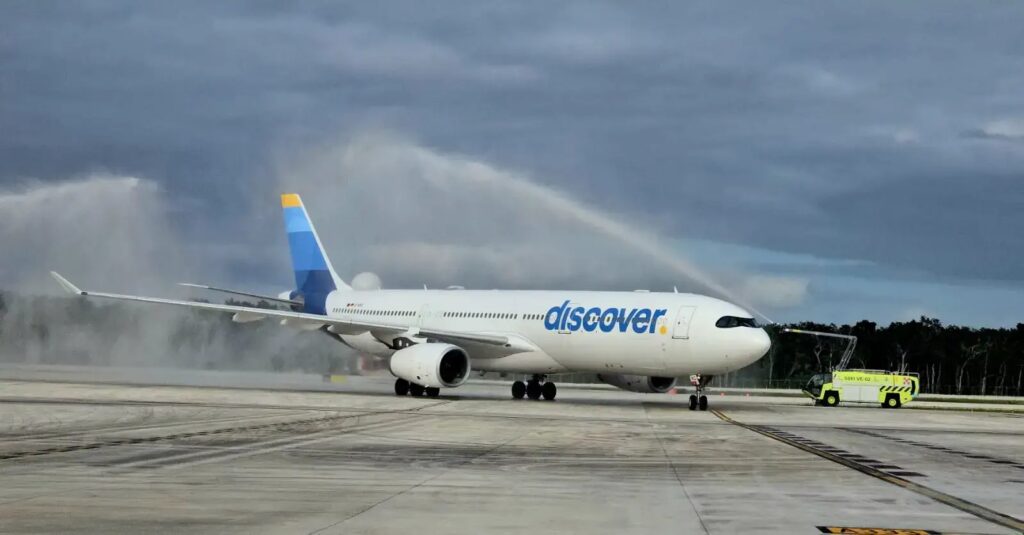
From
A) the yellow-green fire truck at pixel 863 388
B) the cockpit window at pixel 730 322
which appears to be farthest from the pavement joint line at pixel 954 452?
the yellow-green fire truck at pixel 863 388

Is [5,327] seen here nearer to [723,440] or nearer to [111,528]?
[723,440]

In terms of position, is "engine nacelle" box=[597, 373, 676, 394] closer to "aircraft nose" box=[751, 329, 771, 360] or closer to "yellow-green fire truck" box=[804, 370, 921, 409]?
"aircraft nose" box=[751, 329, 771, 360]

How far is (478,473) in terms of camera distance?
1648 cm

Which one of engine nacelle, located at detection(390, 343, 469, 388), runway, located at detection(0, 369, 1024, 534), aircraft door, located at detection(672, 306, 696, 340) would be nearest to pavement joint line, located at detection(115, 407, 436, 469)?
runway, located at detection(0, 369, 1024, 534)

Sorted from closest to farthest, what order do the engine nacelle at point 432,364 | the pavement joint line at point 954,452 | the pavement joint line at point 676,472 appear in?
the pavement joint line at point 676,472 → the pavement joint line at point 954,452 → the engine nacelle at point 432,364

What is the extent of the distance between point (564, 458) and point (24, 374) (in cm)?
4240

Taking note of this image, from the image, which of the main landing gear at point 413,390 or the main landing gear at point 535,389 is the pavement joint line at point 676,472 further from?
the main landing gear at point 535,389

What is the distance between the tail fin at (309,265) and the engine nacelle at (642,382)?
1665cm

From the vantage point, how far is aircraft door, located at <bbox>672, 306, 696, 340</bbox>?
40.4 m

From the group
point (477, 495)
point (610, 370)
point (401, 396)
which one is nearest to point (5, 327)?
point (401, 396)

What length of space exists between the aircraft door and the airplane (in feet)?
0.12

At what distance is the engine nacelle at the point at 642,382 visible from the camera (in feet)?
154

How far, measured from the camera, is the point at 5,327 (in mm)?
59219

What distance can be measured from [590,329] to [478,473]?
26.9m
